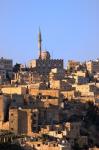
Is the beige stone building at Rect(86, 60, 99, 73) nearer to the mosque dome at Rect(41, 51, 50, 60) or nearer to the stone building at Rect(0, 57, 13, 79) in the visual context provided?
the mosque dome at Rect(41, 51, 50, 60)

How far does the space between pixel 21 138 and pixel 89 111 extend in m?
12.1

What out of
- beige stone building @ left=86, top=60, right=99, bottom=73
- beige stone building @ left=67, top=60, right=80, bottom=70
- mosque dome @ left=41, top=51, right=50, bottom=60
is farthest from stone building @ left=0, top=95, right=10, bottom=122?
beige stone building @ left=67, top=60, right=80, bottom=70

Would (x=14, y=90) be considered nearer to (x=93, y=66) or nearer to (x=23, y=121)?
(x=23, y=121)

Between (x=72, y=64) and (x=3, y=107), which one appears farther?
(x=72, y=64)

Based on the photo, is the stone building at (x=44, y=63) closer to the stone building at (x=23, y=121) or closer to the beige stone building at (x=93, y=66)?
the beige stone building at (x=93, y=66)

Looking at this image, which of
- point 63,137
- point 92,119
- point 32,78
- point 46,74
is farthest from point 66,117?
point 46,74

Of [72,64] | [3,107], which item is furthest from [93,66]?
[3,107]

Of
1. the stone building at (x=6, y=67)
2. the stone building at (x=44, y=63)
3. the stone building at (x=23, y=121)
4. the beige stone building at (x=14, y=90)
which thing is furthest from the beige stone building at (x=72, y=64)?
the stone building at (x=23, y=121)

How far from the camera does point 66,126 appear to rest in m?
52.2

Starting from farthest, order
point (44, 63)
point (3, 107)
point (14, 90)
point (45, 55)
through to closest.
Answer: point (45, 55) < point (44, 63) < point (14, 90) < point (3, 107)

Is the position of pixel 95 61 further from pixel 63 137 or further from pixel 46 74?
pixel 63 137

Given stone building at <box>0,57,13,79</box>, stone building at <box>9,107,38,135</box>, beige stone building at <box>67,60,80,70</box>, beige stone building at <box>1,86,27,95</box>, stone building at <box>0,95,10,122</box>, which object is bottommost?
stone building at <box>9,107,38,135</box>

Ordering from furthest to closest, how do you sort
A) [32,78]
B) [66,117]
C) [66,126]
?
[32,78], [66,117], [66,126]

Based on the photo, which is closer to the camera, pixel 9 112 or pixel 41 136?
pixel 41 136
